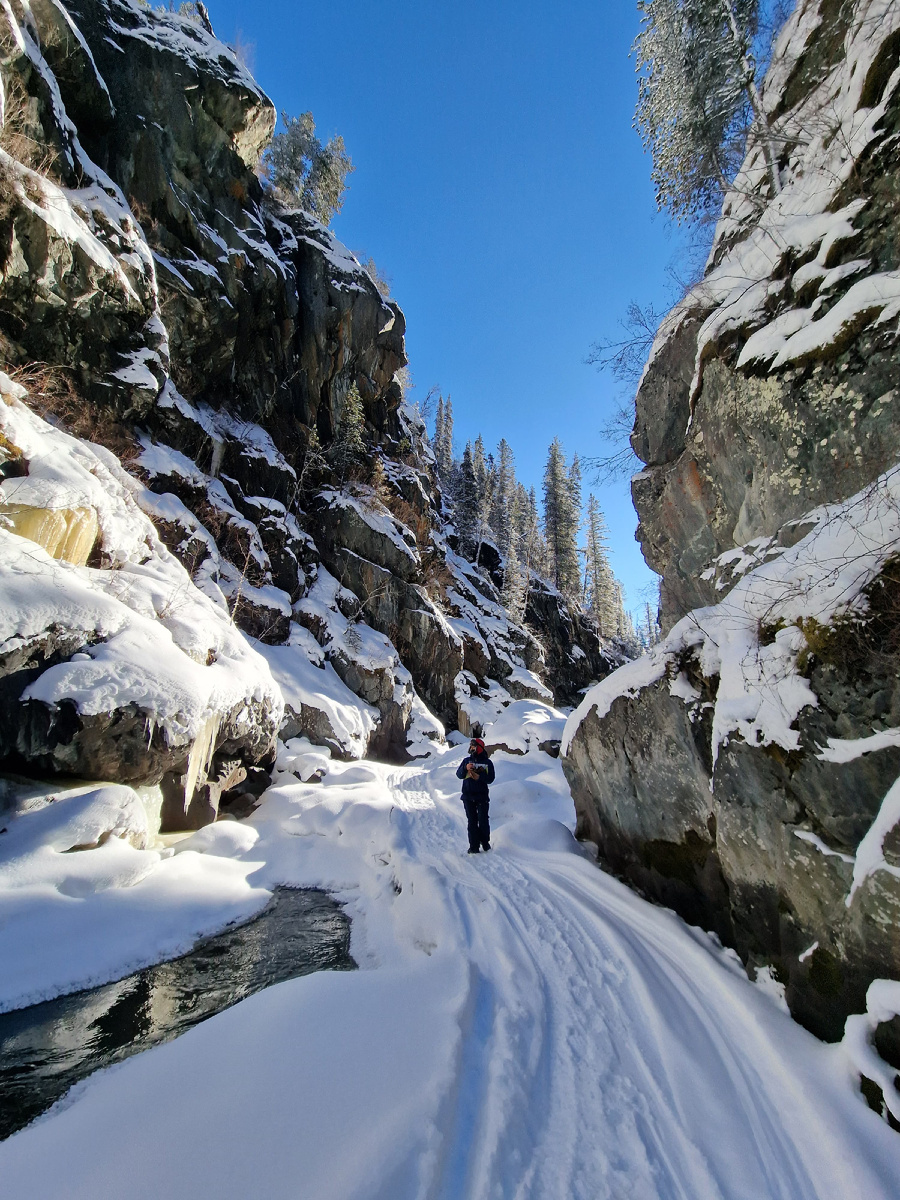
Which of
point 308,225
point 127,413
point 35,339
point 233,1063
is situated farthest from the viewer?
point 308,225

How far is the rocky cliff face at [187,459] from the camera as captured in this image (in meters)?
7.35

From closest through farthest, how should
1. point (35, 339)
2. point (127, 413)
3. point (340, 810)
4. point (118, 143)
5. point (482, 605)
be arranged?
1. point (340, 810)
2. point (35, 339)
3. point (127, 413)
4. point (118, 143)
5. point (482, 605)

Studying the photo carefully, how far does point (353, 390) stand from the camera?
89.0 ft

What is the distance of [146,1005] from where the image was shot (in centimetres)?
433

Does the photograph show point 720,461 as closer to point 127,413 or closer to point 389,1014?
Result: point 389,1014

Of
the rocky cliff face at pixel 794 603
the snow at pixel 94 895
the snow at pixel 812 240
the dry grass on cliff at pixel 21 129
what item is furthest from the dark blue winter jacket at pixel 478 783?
the dry grass on cliff at pixel 21 129

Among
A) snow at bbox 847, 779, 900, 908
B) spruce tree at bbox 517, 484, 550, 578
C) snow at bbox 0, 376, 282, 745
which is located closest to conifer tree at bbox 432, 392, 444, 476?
spruce tree at bbox 517, 484, 550, 578

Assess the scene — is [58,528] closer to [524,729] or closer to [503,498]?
[524,729]

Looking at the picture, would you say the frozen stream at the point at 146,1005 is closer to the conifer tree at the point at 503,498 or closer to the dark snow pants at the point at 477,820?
the dark snow pants at the point at 477,820

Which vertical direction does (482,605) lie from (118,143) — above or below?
below

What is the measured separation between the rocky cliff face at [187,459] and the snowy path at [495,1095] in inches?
206

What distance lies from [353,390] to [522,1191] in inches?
1147

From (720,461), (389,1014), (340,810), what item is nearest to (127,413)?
(340,810)

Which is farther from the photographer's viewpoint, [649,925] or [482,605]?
[482,605]
